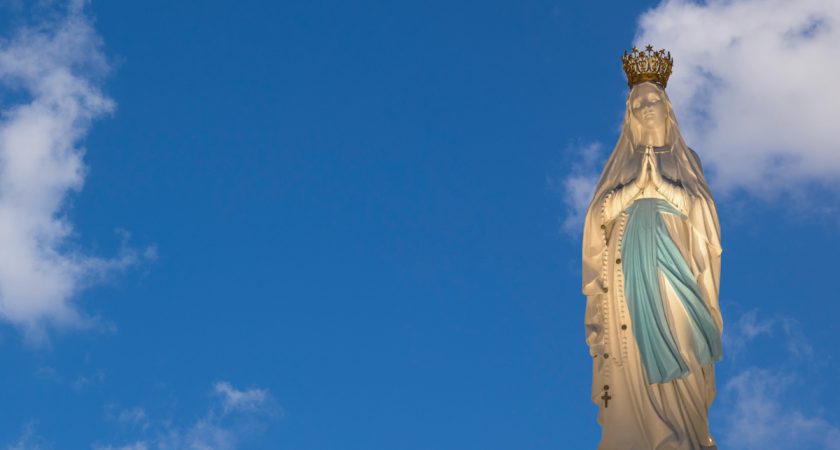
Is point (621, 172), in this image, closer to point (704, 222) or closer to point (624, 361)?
point (704, 222)

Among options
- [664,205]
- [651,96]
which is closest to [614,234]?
[664,205]

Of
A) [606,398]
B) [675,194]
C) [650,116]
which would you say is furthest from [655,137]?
[606,398]

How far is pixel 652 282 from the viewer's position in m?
19.2

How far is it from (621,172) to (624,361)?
2.91m

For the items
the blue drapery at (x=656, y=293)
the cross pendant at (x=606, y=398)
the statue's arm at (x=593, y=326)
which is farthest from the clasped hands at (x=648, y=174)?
the cross pendant at (x=606, y=398)

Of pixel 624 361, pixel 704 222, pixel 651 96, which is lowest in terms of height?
pixel 624 361

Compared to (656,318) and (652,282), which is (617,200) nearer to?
(652,282)

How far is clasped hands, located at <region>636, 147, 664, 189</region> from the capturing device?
785 inches

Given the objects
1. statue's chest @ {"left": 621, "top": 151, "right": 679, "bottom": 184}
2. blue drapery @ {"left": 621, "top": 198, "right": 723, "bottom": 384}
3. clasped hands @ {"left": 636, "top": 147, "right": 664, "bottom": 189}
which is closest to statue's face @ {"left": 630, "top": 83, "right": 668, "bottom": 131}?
statue's chest @ {"left": 621, "top": 151, "right": 679, "bottom": 184}

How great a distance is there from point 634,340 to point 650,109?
340 centimetres

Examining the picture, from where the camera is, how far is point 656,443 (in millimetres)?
18156

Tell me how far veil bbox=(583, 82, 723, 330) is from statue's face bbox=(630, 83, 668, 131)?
0.31 ft

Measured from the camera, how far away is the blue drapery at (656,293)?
18.6 m

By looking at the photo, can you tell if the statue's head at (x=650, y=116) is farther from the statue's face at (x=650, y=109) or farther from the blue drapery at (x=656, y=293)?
the blue drapery at (x=656, y=293)
